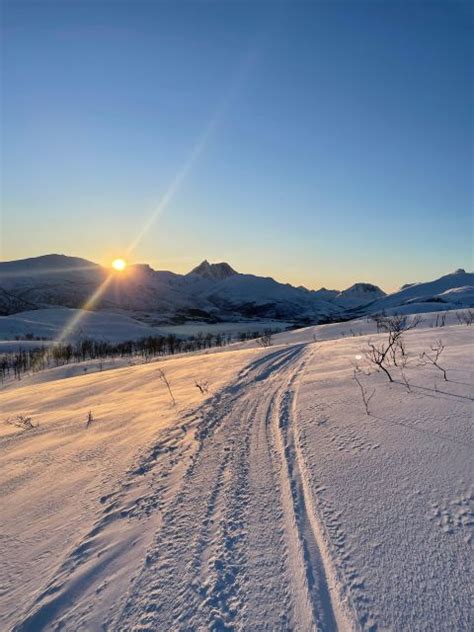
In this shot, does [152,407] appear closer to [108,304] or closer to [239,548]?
[239,548]

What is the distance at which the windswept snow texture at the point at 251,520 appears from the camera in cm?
161

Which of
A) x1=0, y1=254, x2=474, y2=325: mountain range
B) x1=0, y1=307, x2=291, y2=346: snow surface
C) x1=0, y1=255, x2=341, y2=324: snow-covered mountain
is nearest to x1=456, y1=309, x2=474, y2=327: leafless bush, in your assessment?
x1=0, y1=307, x2=291, y2=346: snow surface

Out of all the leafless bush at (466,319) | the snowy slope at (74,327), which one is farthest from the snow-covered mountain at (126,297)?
the leafless bush at (466,319)

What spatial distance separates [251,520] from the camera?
225 cm

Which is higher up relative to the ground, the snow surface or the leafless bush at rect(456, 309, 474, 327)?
the snow surface

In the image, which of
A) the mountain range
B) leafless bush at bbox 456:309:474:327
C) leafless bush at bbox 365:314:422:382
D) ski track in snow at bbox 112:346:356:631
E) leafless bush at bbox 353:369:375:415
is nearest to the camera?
ski track in snow at bbox 112:346:356:631

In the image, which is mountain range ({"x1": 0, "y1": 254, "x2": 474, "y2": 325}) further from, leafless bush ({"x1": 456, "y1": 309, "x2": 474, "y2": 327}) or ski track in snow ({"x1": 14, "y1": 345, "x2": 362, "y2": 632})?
ski track in snow ({"x1": 14, "y1": 345, "x2": 362, "y2": 632})

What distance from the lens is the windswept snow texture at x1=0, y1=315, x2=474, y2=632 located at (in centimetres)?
161

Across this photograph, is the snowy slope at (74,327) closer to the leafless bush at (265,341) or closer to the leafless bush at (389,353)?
the leafless bush at (265,341)

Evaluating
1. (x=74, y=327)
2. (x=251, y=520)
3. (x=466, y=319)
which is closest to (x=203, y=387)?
(x=251, y=520)

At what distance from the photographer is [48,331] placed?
44.9m

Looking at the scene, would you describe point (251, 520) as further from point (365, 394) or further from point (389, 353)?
point (389, 353)

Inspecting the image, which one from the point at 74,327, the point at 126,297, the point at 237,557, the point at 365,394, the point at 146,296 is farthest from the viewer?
the point at 146,296

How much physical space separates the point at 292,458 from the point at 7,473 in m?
2.88
